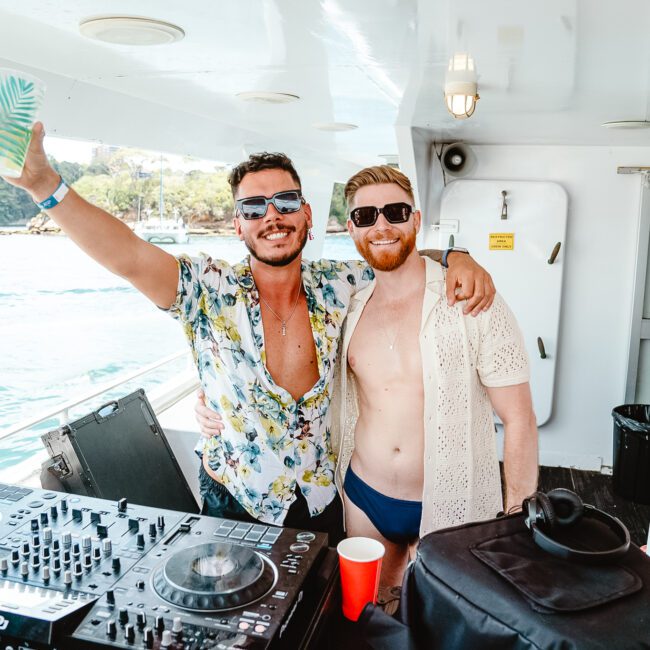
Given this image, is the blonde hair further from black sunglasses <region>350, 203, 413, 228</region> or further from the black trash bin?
the black trash bin

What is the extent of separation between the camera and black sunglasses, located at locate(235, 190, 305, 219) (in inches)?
78.1

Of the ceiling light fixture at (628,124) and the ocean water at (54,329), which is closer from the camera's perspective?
the ceiling light fixture at (628,124)

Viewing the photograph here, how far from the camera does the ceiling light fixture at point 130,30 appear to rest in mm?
1672

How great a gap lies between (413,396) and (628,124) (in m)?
2.15

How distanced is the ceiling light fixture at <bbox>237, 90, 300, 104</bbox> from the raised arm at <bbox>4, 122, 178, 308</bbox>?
1251 mm

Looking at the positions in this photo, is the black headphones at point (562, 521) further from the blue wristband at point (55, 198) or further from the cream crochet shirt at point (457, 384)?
the blue wristband at point (55, 198)

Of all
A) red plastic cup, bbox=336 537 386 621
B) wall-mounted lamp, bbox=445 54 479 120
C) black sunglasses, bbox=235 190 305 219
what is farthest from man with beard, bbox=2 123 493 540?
red plastic cup, bbox=336 537 386 621

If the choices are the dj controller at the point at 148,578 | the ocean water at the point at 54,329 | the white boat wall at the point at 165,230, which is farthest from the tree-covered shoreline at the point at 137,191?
the ocean water at the point at 54,329

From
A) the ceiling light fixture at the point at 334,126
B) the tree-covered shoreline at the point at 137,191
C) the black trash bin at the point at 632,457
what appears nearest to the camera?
the tree-covered shoreline at the point at 137,191

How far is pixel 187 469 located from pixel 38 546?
7.57ft

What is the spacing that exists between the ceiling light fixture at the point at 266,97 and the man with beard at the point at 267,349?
0.87m

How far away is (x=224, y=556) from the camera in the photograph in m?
1.18

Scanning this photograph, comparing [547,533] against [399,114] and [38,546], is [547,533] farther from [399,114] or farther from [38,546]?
[399,114]

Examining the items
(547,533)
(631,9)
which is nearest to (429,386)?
(547,533)
